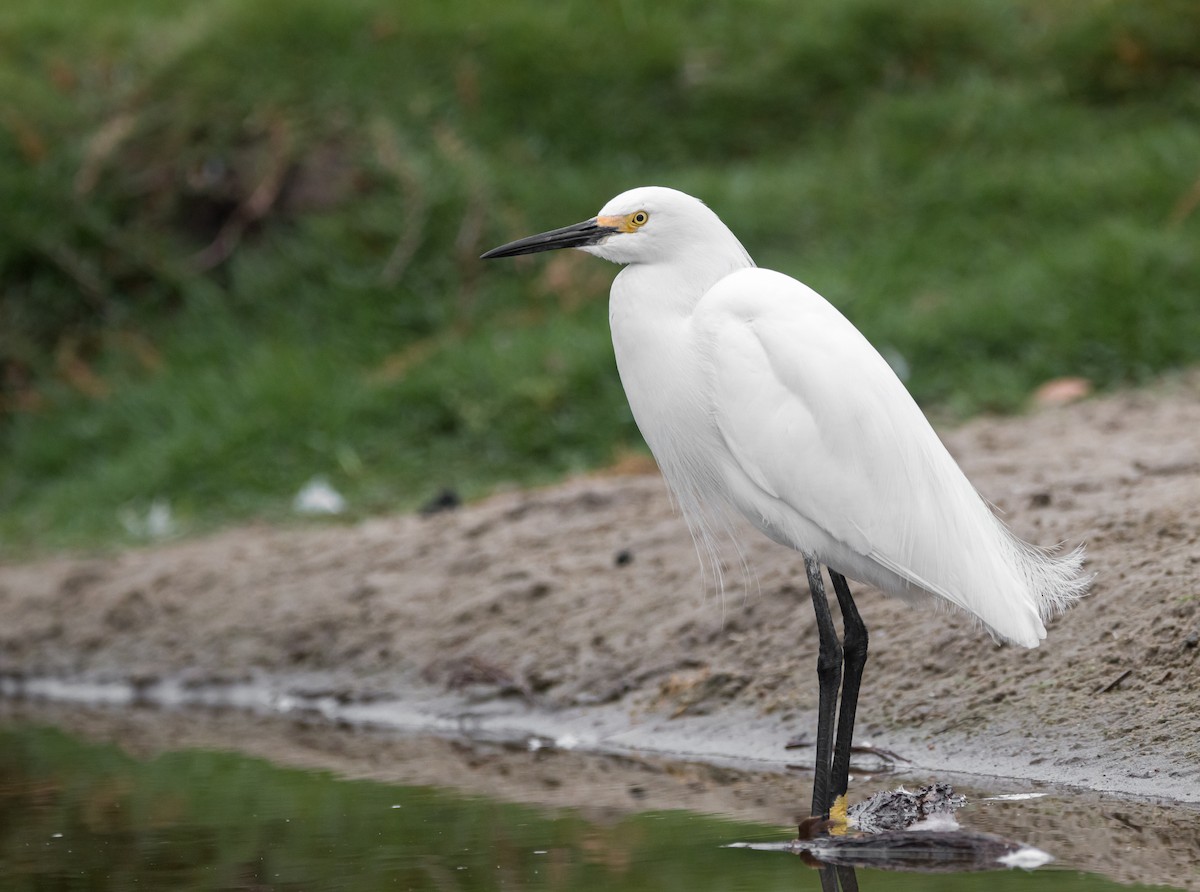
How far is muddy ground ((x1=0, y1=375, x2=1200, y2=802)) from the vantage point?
4.40 metres

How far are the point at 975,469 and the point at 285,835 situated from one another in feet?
10.1

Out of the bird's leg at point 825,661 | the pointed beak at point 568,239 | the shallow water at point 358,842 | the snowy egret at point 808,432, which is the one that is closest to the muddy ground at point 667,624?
the snowy egret at point 808,432

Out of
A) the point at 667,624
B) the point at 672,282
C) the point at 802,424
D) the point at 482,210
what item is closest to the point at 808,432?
the point at 802,424

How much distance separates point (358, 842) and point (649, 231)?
1638mm

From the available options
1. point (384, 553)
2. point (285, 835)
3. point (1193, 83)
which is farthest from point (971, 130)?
point (285, 835)

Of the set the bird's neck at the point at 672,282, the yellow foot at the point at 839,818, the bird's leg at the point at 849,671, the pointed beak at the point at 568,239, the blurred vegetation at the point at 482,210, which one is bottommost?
the yellow foot at the point at 839,818

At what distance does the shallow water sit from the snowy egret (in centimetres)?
49

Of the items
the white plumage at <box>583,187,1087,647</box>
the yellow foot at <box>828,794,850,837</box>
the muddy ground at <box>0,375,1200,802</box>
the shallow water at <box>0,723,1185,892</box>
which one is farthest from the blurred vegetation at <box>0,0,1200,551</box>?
the yellow foot at <box>828,794,850,837</box>

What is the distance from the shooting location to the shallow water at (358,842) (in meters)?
3.54

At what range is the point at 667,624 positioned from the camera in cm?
563

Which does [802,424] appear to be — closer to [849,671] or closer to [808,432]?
[808,432]

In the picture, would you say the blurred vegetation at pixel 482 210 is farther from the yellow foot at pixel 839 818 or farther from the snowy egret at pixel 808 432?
the yellow foot at pixel 839 818

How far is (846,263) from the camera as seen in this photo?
29.8ft

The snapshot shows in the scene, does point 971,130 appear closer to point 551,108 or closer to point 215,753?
point 551,108
